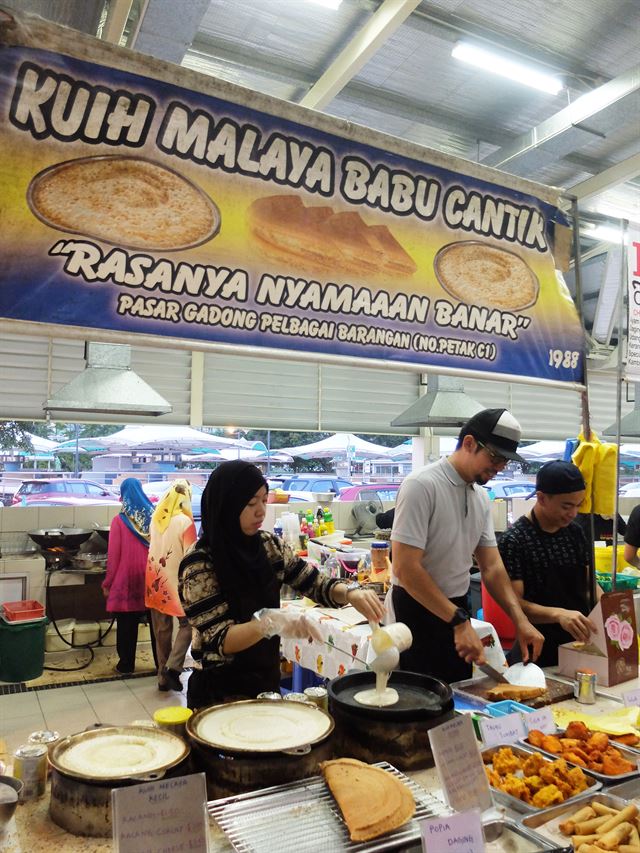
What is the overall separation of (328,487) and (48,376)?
4379 millimetres

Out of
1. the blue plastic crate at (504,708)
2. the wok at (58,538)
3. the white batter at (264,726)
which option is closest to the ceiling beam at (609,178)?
the blue plastic crate at (504,708)

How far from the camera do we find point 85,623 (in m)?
6.52

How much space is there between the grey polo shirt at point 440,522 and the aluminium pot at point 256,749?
1022 mm

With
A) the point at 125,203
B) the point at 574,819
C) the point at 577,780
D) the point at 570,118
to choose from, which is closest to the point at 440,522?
the point at 577,780

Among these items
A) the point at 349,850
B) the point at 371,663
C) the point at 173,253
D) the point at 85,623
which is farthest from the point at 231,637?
the point at 85,623

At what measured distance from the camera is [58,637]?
633 cm

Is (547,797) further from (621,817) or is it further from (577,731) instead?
(577,731)

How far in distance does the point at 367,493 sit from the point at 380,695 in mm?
7102

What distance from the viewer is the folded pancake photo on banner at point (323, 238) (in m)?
2.12

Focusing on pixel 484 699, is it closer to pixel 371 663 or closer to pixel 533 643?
pixel 533 643

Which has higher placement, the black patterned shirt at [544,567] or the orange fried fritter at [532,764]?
the black patterned shirt at [544,567]

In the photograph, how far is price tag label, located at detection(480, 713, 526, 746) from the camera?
183cm

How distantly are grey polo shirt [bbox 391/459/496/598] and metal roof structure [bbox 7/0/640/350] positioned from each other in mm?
1423

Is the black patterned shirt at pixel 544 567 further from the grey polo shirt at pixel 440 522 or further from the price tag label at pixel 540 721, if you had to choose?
the price tag label at pixel 540 721
